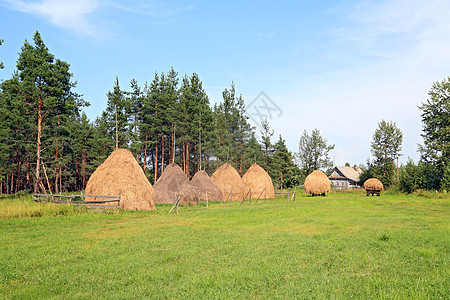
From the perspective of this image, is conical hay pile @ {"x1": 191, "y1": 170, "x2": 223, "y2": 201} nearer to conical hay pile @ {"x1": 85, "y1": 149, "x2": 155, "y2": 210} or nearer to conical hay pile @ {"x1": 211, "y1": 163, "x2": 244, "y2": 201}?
conical hay pile @ {"x1": 211, "y1": 163, "x2": 244, "y2": 201}

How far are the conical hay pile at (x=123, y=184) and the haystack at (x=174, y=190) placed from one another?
5286mm

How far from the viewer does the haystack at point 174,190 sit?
3044 cm

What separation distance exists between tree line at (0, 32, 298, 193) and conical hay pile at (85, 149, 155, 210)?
12306 mm

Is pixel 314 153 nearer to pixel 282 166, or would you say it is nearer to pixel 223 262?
pixel 282 166

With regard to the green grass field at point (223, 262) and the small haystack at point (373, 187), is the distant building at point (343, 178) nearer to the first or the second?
the small haystack at point (373, 187)

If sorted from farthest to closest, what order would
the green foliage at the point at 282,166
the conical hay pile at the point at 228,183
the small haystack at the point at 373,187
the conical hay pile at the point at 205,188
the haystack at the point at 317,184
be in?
the green foliage at the point at 282,166 → the haystack at the point at 317,184 → the small haystack at the point at 373,187 → the conical hay pile at the point at 228,183 → the conical hay pile at the point at 205,188

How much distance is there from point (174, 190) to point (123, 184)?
7.85 metres

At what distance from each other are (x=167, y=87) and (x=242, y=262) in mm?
Result: 49313

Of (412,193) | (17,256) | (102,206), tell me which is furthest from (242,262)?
(412,193)

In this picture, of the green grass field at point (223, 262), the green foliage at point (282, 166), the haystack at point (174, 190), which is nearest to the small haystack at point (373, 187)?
the green foliage at point (282, 166)

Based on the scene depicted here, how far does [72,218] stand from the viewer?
18.7m

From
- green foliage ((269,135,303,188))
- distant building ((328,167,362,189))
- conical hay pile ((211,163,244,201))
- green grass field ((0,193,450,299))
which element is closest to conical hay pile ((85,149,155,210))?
green grass field ((0,193,450,299))

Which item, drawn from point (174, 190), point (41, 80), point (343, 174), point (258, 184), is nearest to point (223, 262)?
point (174, 190)

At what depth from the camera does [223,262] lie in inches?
354
